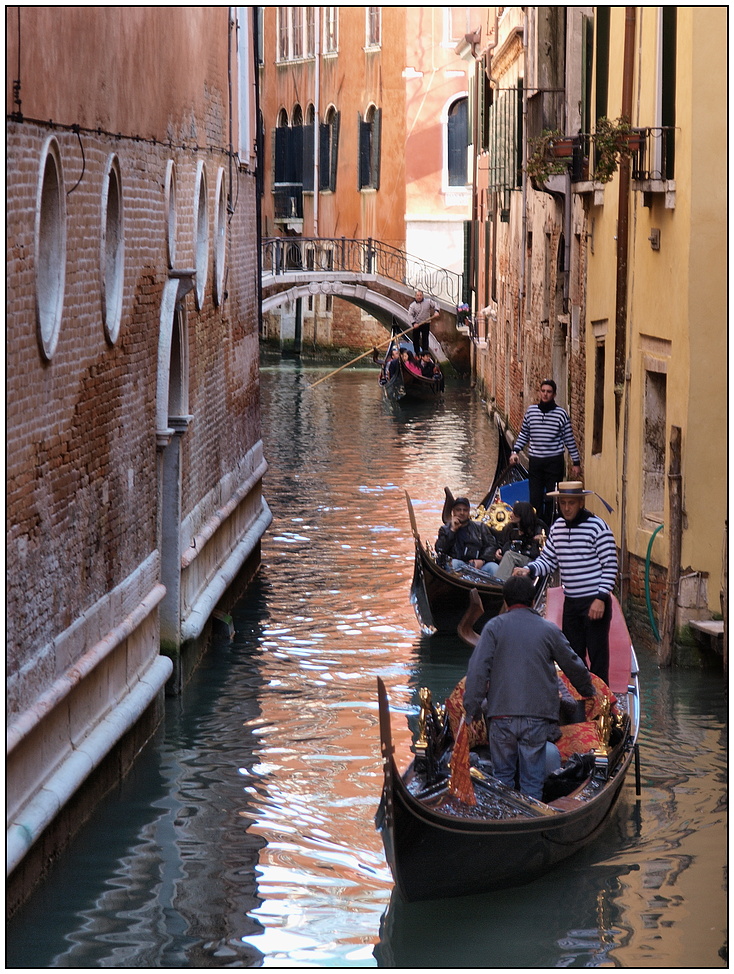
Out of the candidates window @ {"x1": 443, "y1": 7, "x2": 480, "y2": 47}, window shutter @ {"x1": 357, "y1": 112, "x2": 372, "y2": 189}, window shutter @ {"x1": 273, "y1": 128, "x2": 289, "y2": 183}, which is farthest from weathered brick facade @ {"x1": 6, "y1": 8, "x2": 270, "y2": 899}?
window shutter @ {"x1": 273, "y1": 128, "x2": 289, "y2": 183}

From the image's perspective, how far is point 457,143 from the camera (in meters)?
28.8

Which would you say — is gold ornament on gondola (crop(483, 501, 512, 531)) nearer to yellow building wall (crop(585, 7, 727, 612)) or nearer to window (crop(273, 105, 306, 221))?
yellow building wall (crop(585, 7, 727, 612))

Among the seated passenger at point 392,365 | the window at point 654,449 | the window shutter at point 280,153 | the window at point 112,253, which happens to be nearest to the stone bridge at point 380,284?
the seated passenger at point 392,365

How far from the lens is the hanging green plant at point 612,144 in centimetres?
932

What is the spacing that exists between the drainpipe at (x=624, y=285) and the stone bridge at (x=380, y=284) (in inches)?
690

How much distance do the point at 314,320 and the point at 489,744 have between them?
87.9 ft

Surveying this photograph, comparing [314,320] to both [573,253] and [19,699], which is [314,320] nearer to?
[573,253]

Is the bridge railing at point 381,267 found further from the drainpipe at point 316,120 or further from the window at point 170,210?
the window at point 170,210

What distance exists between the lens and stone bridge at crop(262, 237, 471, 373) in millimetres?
27906

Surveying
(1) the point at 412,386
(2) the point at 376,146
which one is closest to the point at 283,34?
(2) the point at 376,146

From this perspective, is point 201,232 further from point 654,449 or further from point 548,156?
point 548,156

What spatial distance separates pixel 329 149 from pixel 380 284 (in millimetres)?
4925

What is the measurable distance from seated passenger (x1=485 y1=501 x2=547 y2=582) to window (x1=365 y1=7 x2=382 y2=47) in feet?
68.7

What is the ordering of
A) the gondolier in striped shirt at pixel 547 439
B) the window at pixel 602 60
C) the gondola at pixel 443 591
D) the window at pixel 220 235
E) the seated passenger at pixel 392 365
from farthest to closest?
the seated passenger at pixel 392 365
the gondolier in striped shirt at pixel 547 439
the window at pixel 602 60
the window at pixel 220 235
the gondola at pixel 443 591
